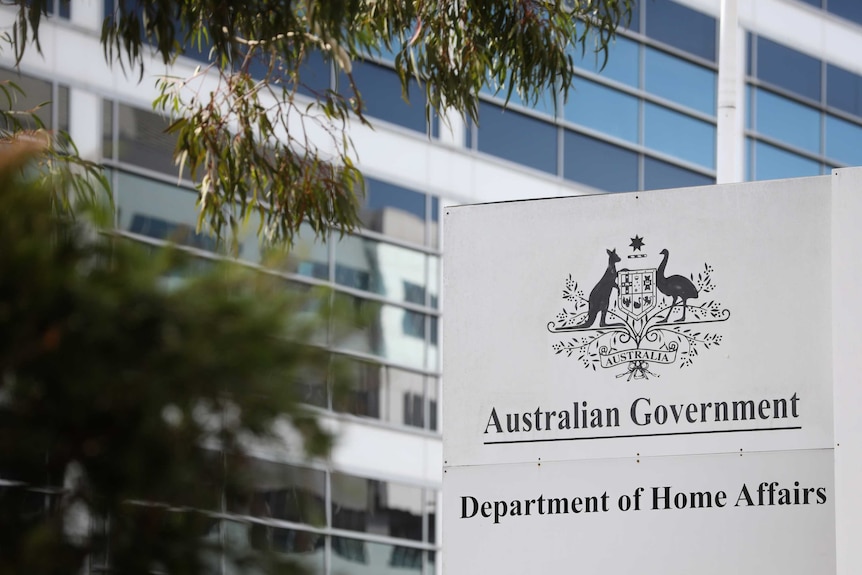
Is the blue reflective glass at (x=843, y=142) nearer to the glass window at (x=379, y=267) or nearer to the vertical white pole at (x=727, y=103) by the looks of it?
the glass window at (x=379, y=267)

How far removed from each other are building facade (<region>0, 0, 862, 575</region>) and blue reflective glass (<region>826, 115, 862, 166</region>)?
0.03 metres

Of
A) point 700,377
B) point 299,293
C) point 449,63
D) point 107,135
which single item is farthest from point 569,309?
point 107,135

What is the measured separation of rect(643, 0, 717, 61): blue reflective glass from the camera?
2377 cm

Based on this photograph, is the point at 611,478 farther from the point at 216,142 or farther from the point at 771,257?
the point at 216,142

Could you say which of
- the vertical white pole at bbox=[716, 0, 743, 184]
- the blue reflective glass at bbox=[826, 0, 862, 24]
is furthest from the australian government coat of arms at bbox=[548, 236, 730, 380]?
the blue reflective glass at bbox=[826, 0, 862, 24]

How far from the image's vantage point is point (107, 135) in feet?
57.8

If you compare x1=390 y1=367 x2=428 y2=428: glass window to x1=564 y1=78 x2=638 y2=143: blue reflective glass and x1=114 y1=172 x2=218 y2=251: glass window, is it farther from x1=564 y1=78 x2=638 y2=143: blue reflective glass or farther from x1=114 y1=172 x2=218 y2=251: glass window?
x1=564 y1=78 x2=638 y2=143: blue reflective glass

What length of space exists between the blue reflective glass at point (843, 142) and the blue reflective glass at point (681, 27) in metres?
2.55

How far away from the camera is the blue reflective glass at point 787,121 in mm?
25078

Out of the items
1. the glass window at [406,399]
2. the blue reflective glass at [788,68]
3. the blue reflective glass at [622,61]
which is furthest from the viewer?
the blue reflective glass at [788,68]

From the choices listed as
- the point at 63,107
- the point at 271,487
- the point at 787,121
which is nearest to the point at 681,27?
the point at 787,121

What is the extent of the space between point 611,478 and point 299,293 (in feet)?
15.6

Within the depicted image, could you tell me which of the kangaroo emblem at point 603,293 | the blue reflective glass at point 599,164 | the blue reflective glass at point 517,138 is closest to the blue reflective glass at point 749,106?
the blue reflective glass at point 599,164

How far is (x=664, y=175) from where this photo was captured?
2377 centimetres
